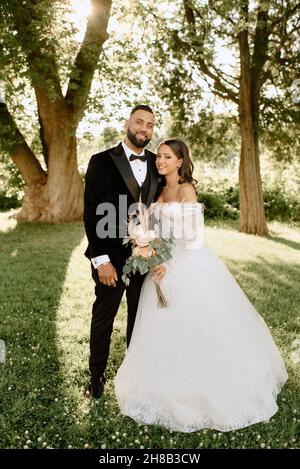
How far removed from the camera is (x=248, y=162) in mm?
15258

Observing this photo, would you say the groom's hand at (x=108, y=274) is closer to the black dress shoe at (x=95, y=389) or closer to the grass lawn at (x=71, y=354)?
the black dress shoe at (x=95, y=389)

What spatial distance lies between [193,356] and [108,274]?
1.04m

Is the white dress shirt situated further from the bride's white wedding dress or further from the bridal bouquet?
the bridal bouquet

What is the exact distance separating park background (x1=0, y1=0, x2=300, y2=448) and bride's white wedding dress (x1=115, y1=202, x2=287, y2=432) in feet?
4.58

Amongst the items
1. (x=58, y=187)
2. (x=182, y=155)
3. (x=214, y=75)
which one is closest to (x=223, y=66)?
(x=214, y=75)

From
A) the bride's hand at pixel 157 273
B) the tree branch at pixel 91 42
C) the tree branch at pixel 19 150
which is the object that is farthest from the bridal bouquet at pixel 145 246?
the tree branch at pixel 19 150

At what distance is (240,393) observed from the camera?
396 cm

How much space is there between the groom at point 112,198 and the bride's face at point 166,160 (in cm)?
12

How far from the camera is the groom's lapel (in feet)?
13.8

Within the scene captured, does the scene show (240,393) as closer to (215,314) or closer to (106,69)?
(215,314)

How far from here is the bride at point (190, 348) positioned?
155 inches

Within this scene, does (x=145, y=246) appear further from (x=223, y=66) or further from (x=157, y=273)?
(x=223, y=66)

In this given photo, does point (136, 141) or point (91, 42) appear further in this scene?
point (91, 42)
